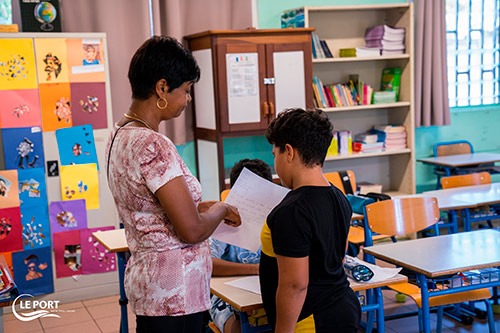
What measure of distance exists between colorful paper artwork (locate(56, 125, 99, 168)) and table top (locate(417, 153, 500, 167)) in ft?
10.4

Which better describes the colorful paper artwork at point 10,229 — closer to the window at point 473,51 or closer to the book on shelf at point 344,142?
the book on shelf at point 344,142

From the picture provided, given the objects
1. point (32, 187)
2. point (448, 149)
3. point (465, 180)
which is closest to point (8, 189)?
point (32, 187)

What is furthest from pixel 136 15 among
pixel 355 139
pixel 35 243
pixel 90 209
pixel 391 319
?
pixel 391 319

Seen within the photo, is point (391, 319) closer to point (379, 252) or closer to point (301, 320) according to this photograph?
point (379, 252)

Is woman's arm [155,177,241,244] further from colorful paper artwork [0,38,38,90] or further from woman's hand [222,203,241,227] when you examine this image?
colorful paper artwork [0,38,38,90]

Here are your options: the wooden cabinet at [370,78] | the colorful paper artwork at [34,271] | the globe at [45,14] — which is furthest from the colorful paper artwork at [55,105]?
the wooden cabinet at [370,78]

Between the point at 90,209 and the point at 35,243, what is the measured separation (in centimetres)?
46

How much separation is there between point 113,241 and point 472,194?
8.29 feet

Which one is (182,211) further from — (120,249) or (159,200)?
(120,249)

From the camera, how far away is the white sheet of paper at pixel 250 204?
2316 mm

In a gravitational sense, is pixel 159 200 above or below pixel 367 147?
above

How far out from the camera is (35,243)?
467cm

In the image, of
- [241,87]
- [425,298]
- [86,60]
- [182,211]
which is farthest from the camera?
[241,87]

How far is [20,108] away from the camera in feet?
14.9
